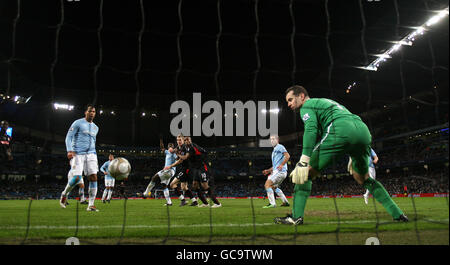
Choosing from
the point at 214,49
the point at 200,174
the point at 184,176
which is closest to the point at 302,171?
the point at 200,174

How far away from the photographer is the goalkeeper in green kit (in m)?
3.90

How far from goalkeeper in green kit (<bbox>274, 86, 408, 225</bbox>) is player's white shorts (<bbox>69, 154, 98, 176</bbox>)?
17.5 feet

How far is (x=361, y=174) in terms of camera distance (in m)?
4.40

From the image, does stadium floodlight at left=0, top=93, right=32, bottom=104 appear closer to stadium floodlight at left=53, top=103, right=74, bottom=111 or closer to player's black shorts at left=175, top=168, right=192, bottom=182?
stadium floodlight at left=53, top=103, right=74, bottom=111

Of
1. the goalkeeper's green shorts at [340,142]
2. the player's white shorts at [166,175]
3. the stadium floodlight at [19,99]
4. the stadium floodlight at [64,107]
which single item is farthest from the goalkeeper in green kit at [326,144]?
the stadium floodlight at [64,107]

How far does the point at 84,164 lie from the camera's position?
765cm

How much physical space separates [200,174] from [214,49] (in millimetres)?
15906

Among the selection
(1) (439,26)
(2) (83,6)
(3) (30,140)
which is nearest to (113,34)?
(2) (83,6)

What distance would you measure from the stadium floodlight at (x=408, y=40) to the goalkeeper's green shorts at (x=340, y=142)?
64.6ft

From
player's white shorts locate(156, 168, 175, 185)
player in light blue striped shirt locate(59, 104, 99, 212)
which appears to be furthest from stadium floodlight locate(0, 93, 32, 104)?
player in light blue striped shirt locate(59, 104, 99, 212)

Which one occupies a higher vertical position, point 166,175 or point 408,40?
point 408,40

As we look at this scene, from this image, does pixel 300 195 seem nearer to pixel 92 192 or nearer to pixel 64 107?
pixel 92 192

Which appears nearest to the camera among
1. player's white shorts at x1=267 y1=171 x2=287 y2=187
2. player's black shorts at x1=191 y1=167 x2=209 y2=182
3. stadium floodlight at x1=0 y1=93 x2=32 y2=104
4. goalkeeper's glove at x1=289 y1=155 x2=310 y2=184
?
goalkeeper's glove at x1=289 y1=155 x2=310 y2=184

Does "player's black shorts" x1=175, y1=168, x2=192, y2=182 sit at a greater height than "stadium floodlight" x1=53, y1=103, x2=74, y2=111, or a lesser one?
lesser
